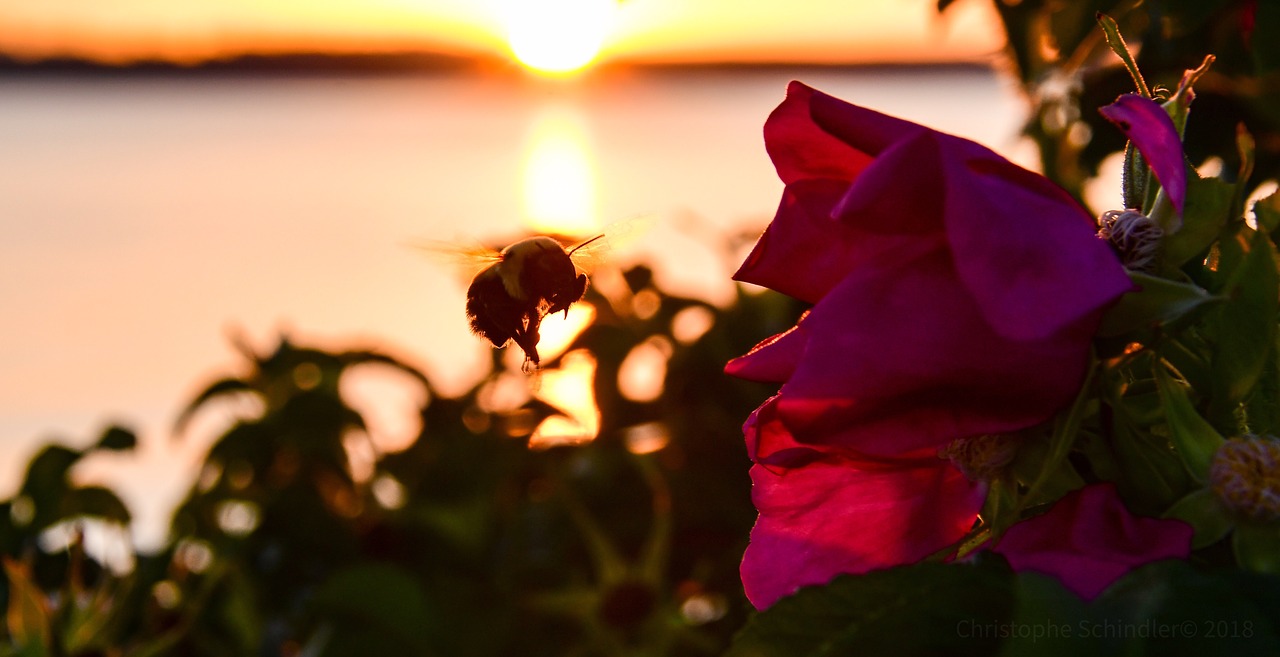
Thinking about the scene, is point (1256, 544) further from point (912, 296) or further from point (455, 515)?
point (455, 515)

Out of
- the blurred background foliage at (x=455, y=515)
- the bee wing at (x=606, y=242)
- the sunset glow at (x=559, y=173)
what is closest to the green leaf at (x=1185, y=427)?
the bee wing at (x=606, y=242)

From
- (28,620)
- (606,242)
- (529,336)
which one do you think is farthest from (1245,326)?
(28,620)

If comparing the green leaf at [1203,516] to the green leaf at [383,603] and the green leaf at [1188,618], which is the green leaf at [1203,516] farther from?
the green leaf at [383,603]

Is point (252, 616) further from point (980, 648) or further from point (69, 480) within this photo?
point (980, 648)

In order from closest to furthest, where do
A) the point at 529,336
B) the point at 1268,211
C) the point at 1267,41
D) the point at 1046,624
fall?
the point at 1046,624, the point at 1268,211, the point at 1267,41, the point at 529,336

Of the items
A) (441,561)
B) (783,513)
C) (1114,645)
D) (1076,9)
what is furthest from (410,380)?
(1114,645)
